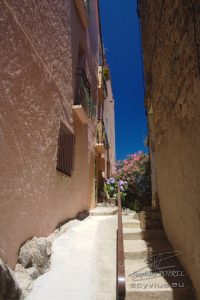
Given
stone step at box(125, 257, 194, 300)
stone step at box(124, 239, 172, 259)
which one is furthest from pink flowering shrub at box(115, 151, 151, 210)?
stone step at box(125, 257, 194, 300)

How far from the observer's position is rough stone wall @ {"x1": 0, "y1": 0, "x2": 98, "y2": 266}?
10.2 ft

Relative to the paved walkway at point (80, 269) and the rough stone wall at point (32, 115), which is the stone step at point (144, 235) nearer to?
the paved walkway at point (80, 269)

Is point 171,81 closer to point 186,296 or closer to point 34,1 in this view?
point 34,1

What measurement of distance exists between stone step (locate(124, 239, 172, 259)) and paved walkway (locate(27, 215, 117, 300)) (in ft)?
0.90

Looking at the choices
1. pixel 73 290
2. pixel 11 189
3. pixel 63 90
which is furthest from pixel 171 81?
pixel 73 290

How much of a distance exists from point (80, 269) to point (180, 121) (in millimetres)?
2664

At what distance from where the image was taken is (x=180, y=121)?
384 cm

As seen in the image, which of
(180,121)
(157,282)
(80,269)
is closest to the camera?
(157,282)

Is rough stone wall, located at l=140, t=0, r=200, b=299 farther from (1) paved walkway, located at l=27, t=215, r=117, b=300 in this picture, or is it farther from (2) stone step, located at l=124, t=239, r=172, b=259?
(1) paved walkway, located at l=27, t=215, r=117, b=300

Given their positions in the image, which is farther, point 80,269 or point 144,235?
point 144,235

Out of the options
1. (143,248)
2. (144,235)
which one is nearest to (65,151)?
(144,235)

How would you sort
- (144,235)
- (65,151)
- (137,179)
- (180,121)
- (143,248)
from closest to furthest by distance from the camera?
(180,121) < (143,248) < (144,235) < (65,151) < (137,179)

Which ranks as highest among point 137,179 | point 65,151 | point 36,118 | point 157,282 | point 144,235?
point 36,118

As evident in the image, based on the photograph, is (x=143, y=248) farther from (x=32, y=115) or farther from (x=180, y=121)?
(x=32, y=115)
